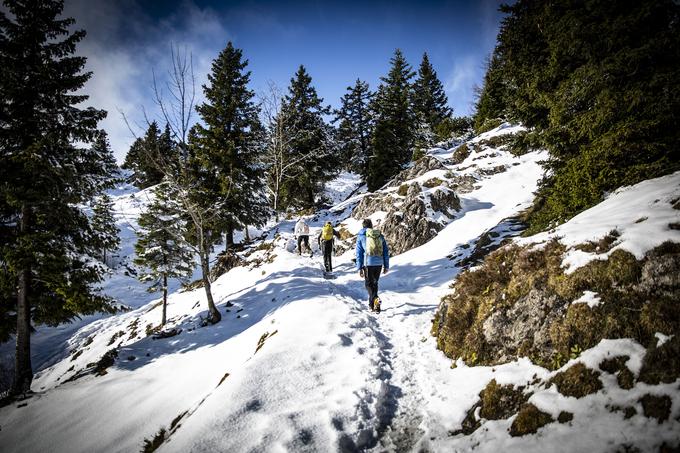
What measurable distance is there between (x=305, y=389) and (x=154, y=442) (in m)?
2.53

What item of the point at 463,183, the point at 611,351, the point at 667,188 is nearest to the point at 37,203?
the point at 611,351

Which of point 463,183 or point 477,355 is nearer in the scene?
point 477,355

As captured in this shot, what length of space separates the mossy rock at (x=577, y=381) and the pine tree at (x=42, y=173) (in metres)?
13.7

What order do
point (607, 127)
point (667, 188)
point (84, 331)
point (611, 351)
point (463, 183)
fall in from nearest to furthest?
point (611, 351) < point (667, 188) < point (607, 127) < point (463, 183) < point (84, 331)

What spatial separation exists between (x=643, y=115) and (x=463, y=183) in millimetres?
14985

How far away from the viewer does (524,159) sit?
21.3 meters

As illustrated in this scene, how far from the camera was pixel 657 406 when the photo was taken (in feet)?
7.95

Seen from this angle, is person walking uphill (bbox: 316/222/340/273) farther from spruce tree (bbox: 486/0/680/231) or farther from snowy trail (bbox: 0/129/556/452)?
spruce tree (bbox: 486/0/680/231)

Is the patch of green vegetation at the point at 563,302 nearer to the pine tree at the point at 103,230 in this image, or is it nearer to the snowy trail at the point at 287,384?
the snowy trail at the point at 287,384

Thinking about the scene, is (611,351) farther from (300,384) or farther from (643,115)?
(643,115)

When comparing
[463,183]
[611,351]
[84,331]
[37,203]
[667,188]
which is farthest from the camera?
[84,331]

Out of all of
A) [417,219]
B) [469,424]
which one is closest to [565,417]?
[469,424]

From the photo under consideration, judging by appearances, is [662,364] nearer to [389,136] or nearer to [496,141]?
[496,141]

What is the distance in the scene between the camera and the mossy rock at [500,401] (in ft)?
11.5
